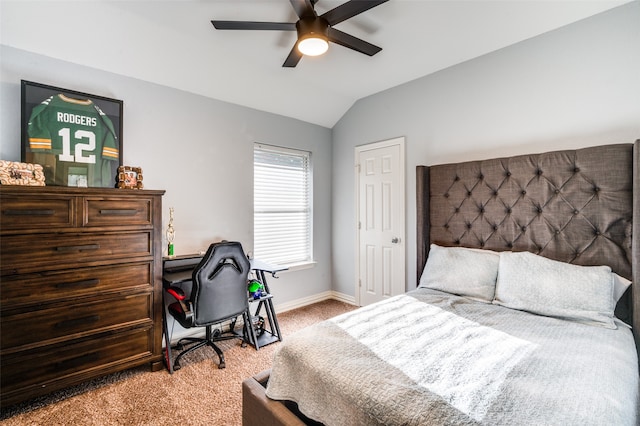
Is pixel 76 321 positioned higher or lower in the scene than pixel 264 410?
higher

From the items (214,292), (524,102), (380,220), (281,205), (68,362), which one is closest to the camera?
(68,362)

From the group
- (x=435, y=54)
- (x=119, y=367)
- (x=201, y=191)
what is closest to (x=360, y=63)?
(x=435, y=54)

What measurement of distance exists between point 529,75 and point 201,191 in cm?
314

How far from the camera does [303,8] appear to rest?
171 cm

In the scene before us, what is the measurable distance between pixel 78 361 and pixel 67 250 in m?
0.76

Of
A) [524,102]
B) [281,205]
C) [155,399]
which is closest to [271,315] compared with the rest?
[155,399]

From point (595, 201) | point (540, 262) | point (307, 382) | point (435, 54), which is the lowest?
point (307, 382)

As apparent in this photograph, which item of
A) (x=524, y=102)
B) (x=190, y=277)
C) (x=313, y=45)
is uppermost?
(x=313, y=45)

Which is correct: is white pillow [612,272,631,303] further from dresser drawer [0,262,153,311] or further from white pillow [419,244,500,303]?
dresser drawer [0,262,153,311]

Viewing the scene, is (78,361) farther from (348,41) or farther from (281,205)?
(348,41)

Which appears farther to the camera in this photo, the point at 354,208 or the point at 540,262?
the point at 354,208

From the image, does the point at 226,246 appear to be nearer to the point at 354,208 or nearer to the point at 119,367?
the point at 119,367

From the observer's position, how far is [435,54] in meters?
2.72

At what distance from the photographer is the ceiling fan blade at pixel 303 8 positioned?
1.67m
